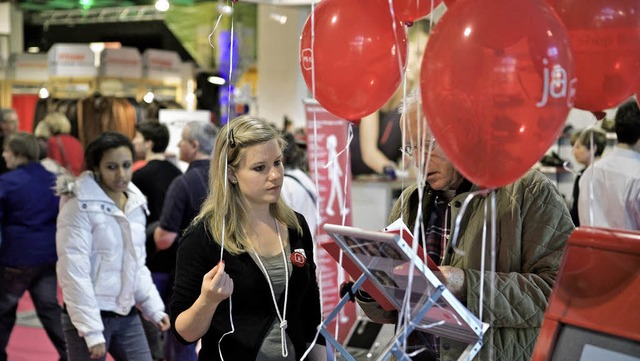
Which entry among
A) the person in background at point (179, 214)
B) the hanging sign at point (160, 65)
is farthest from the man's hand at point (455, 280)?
the hanging sign at point (160, 65)

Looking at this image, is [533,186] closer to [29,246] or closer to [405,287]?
[405,287]

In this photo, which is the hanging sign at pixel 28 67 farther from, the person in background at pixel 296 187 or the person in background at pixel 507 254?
the person in background at pixel 507 254

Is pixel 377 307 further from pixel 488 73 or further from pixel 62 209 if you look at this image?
pixel 62 209

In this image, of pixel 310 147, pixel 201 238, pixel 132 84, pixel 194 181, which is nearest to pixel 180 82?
pixel 132 84

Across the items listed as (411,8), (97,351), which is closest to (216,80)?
(97,351)

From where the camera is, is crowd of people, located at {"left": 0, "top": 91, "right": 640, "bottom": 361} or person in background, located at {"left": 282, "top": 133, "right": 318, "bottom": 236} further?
person in background, located at {"left": 282, "top": 133, "right": 318, "bottom": 236}

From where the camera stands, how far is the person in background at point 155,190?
14.8 feet

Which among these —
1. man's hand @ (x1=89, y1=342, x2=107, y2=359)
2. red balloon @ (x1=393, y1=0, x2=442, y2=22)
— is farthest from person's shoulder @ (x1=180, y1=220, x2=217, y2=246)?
man's hand @ (x1=89, y1=342, x2=107, y2=359)

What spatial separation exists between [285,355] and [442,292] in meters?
0.74

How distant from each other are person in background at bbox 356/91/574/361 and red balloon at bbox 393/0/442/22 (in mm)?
272

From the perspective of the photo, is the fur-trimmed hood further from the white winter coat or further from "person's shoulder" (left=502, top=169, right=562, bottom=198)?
"person's shoulder" (left=502, top=169, right=562, bottom=198)

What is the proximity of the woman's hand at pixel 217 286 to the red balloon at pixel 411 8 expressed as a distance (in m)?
0.87

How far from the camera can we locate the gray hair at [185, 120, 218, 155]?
473cm

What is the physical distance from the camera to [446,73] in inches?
69.3
